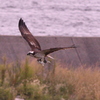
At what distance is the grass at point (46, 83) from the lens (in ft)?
25.3

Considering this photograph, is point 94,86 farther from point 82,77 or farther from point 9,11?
point 9,11

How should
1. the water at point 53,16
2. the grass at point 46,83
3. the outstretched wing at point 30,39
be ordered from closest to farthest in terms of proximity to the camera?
the grass at point 46,83, the outstretched wing at point 30,39, the water at point 53,16

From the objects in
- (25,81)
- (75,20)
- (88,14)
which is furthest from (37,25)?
(25,81)

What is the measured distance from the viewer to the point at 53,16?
74.5 ft

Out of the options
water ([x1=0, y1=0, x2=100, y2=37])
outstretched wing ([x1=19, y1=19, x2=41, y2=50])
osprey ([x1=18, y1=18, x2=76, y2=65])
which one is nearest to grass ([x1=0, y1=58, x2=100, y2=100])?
osprey ([x1=18, y1=18, x2=76, y2=65])

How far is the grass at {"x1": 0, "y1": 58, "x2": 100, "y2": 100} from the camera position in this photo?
7707mm

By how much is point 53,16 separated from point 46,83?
14.4 metres

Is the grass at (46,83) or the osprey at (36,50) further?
the grass at (46,83)

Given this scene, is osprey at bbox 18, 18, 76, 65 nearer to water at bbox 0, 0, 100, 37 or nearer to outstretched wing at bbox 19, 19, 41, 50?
outstretched wing at bbox 19, 19, 41, 50

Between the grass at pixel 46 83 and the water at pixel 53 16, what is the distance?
8636mm

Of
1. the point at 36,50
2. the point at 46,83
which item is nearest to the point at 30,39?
the point at 36,50

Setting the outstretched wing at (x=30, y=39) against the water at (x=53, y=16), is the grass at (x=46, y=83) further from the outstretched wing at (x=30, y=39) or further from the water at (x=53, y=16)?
the water at (x=53, y=16)

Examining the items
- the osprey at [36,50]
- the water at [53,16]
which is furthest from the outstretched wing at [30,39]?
the water at [53,16]

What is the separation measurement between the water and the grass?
8.64 m
